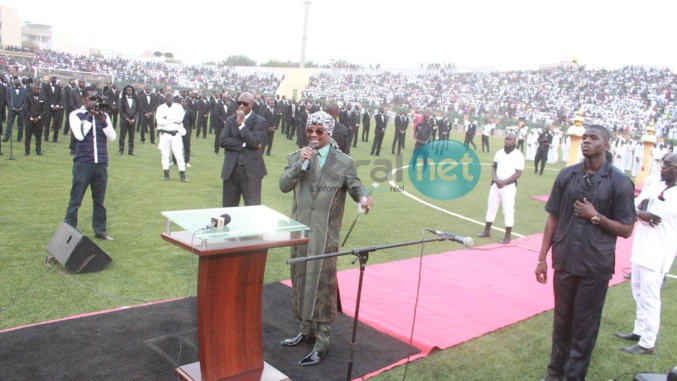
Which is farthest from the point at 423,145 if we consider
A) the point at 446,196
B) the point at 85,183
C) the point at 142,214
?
the point at 85,183

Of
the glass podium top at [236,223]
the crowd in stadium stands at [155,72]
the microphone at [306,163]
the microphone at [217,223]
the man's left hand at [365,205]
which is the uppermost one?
the crowd in stadium stands at [155,72]

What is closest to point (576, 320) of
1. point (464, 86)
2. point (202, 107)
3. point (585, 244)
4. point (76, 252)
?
point (585, 244)

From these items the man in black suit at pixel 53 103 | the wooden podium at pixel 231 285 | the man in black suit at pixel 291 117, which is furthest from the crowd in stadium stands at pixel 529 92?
the wooden podium at pixel 231 285

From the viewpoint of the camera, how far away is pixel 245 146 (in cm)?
699

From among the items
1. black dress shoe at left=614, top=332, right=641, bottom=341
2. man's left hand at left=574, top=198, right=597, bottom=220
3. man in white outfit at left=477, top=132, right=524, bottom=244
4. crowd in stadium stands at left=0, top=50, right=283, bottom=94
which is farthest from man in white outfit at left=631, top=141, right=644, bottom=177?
crowd in stadium stands at left=0, top=50, right=283, bottom=94

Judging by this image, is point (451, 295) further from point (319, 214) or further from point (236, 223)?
point (236, 223)

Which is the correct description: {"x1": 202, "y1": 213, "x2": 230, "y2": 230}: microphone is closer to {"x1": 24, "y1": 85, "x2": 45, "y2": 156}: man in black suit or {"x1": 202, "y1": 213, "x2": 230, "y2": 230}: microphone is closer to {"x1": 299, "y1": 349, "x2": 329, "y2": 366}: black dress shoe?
{"x1": 299, "y1": 349, "x2": 329, "y2": 366}: black dress shoe

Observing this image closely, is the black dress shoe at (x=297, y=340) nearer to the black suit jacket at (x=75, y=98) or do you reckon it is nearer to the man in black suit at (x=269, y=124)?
the man in black suit at (x=269, y=124)

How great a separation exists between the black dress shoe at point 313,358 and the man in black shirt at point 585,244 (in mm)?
1834

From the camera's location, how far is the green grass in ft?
15.5

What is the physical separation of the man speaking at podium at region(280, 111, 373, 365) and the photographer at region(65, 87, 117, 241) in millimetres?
3658

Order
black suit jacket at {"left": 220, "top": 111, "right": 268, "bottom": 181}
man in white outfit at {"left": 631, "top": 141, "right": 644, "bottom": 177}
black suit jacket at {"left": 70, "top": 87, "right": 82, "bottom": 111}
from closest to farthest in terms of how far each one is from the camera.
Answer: black suit jacket at {"left": 220, "top": 111, "right": 268, "bottom": 181}, black suit jacket at {"left": 70, "top": 87, "right": 82, "bottom": 111}, man in white outfit at {"left": 631, "top": 141, "right": 644, "bottom": 177}

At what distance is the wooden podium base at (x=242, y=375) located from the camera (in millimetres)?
3652

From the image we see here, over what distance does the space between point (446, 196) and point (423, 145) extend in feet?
32.1
